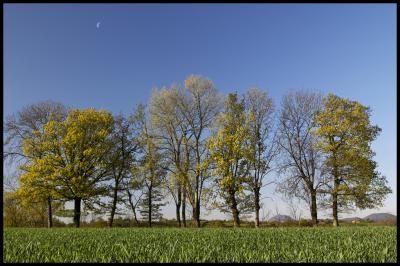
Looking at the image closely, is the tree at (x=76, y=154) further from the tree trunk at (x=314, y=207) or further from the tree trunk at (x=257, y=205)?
the tree trunk at (x=314, y=207)

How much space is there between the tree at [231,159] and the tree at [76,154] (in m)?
10.7

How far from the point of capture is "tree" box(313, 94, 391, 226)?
3644 centimetres

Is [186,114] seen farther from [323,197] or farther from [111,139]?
[323,197]

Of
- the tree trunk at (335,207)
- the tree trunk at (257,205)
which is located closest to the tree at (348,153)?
the tree trunk at (335,207)

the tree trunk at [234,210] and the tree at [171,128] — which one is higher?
the tree at [171,128]

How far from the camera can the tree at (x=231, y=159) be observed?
116 feet

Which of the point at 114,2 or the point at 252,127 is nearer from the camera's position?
the point at 114,2

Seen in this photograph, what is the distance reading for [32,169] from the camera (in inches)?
1428

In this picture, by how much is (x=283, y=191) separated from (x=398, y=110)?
34922 mm

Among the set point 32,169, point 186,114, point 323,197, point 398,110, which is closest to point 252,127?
point 186,114

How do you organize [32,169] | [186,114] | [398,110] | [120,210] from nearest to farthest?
1. [398,110]
2. [32,169]
3. [186,114]
4. [120,210]

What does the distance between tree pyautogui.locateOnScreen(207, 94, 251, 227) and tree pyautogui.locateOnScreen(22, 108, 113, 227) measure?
10.7m

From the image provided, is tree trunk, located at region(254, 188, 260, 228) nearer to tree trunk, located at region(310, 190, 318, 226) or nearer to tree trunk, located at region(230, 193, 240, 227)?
tree trunk, located at region(230, 193, 240, 227)

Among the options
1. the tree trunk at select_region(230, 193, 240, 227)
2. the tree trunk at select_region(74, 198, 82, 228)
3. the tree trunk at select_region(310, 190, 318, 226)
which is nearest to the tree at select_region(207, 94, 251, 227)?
the tree trunk at select_region(230, 193, 240, 227)
